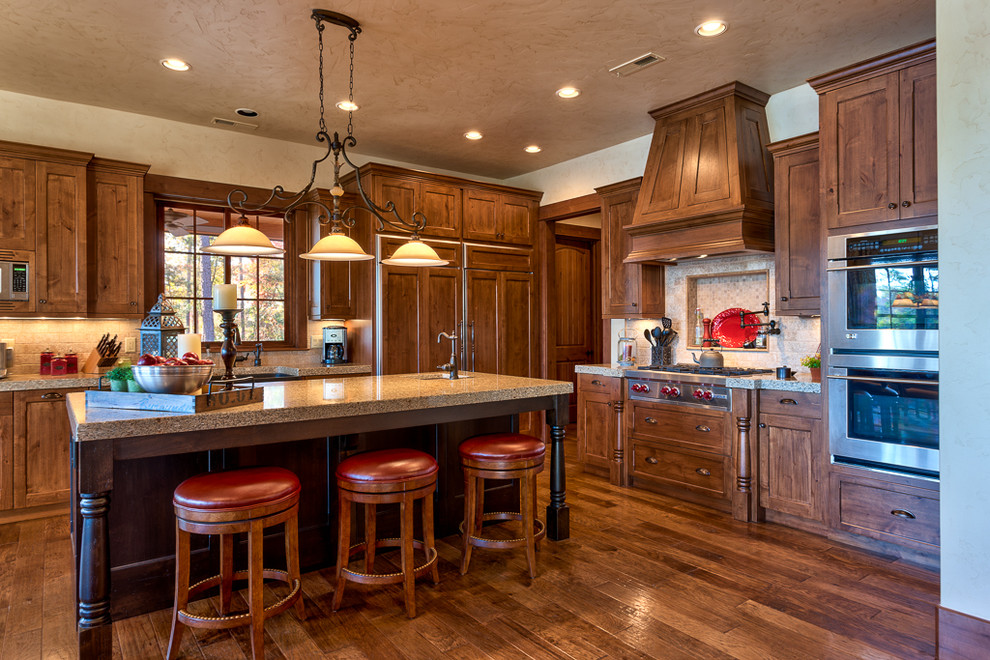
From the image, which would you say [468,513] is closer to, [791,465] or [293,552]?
[293,552]

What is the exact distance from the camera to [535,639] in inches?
90.2

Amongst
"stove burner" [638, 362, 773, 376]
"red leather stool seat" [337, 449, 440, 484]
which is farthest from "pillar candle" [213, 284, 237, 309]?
"stove burner" [638, 362, 773, 376]

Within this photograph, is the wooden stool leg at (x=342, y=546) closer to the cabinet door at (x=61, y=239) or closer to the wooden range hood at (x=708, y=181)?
the wooden range hood at (x=708, y=181)

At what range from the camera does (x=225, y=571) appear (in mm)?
2418

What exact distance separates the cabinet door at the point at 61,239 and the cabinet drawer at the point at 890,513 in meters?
5.23

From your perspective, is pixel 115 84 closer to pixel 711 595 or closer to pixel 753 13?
pixel 753 13

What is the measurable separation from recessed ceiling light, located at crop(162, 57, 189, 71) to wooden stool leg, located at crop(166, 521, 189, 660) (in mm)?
3010

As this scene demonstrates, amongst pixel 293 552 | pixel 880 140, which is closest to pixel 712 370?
pixel 880 140

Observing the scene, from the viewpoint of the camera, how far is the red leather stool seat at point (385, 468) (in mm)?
2428

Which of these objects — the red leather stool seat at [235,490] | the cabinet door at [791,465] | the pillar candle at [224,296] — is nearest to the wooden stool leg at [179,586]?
the red leather stool seat at [235,490]

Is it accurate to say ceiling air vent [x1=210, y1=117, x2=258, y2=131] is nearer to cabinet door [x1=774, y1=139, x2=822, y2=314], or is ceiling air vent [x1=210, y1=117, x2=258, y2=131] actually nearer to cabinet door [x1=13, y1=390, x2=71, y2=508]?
cabinet door [x1=13, y1=390, x2=71, y2=508]

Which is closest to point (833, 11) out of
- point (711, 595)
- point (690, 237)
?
point (690, 237)

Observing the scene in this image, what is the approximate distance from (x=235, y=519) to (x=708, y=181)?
3.65 metres

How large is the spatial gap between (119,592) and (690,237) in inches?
154
